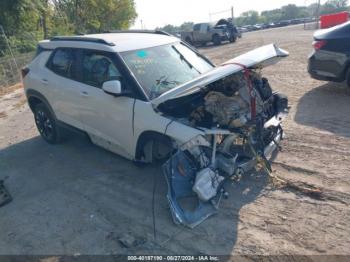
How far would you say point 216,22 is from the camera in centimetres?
2559

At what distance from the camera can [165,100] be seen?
3.95 meters

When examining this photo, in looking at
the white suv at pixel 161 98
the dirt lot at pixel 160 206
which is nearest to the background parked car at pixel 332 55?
the dirt lot at pixel 160 206

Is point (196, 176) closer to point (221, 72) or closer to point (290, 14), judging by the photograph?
point (221, 72)

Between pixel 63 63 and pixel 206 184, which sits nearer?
pixel 206 184

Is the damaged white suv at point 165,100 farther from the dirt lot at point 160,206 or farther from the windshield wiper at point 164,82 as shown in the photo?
the dirt lot at point 160,206

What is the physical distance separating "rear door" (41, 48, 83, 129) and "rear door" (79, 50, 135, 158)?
0.58 ft

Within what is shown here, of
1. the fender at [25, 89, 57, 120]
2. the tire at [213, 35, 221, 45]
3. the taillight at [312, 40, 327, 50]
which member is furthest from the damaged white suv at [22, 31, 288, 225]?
the tire at [213, 35, 221, 45]

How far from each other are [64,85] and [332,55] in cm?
550

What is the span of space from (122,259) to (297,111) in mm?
4838

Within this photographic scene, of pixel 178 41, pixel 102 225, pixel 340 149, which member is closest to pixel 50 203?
pixel 102 225

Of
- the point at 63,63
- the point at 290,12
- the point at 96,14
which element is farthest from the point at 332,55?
the point at 290,12

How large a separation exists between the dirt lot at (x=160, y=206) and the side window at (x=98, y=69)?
4.32 ft

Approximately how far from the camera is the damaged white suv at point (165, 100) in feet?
12.8

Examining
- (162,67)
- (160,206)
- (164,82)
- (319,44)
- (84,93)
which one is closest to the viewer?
(160,206)
